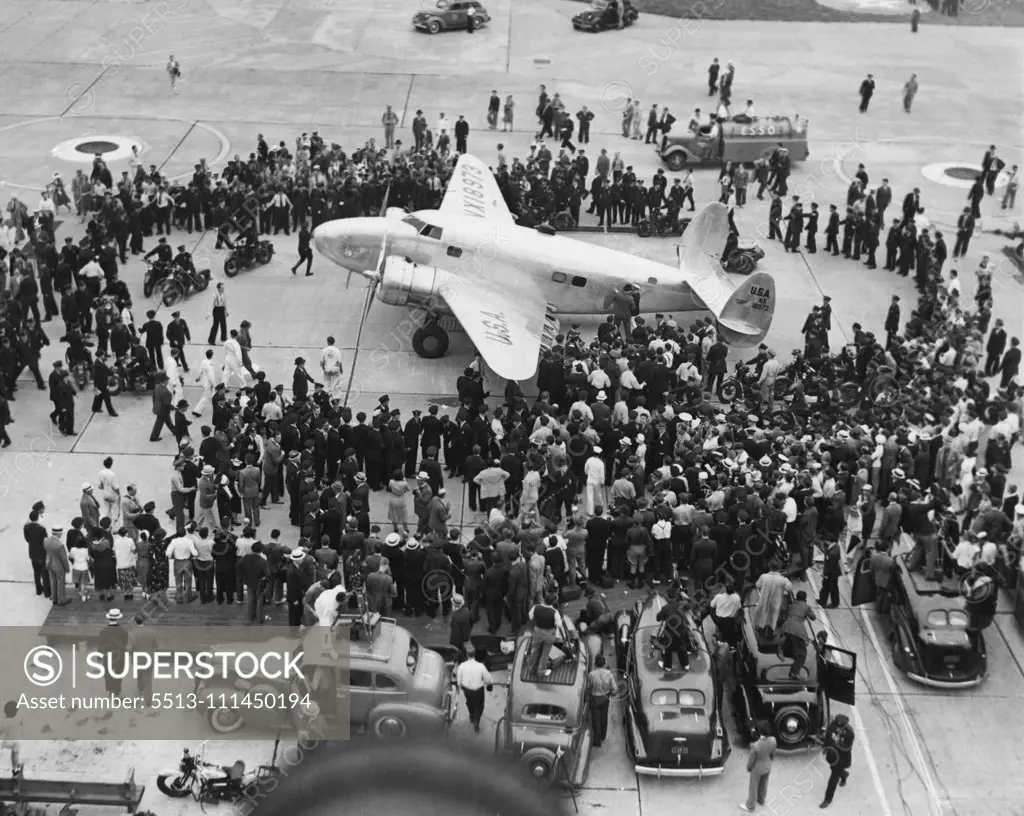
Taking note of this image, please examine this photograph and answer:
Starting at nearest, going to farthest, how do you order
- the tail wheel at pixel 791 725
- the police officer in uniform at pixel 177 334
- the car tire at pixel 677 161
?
the tail wheel at pixel 791 725 → the police officer in uniform at pixel 177 334 → the car tire at pixel 677 161

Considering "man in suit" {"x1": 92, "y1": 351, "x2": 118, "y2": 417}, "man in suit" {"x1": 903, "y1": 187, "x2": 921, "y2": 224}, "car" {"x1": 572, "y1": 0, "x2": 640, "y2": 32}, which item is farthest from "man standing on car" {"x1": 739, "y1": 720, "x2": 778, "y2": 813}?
"car" {"x1": 572, "y1": 0, "x2": 640, "y2": 32}

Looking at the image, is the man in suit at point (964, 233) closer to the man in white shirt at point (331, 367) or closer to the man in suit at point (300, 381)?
the man in white shirt at point (331, 367)

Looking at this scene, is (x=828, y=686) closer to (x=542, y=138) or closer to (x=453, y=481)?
(x=453, y=481)

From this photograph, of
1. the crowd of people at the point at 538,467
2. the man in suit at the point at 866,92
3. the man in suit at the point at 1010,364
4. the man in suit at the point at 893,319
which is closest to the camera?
the crowd of people at the point at 538,467

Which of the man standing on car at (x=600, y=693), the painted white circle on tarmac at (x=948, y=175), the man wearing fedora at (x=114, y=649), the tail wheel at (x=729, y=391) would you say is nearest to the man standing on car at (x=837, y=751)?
the man standing on car at (x=600, y=693)

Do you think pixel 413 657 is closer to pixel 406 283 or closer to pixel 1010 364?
pixel 406 283

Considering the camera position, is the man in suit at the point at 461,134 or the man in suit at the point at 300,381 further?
the man in suit at the point at 461,134

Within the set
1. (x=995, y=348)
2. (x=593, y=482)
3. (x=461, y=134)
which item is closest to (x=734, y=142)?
(x=461, y=134)
